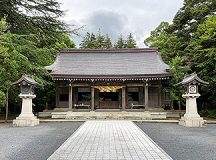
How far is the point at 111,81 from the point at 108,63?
99.2 inches

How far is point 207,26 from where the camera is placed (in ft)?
68.5

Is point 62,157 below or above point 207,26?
below

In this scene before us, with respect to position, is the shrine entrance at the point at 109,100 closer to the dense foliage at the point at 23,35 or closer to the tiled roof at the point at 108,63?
the tiled roof at the point at 108,63

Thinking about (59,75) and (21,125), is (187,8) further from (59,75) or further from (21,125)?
(21,125)

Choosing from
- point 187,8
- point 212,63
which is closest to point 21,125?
point 212,63

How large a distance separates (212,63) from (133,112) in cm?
750

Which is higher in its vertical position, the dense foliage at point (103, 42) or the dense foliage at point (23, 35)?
the dense foliage at point (103, 42)

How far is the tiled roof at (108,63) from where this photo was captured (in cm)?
2286

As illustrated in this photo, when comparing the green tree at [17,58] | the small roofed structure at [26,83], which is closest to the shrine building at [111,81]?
the green tree at [17,58]

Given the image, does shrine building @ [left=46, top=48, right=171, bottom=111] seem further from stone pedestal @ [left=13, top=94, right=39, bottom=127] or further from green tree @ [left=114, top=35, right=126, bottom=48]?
green tree @ [left=114, top=35, right=126, bottom=48]

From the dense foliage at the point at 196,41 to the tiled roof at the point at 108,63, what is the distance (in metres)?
1.96

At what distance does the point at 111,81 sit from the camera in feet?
76.6

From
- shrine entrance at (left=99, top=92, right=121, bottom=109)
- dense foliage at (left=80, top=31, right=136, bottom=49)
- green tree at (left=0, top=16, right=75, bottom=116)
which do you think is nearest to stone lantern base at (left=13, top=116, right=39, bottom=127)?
green tree at (left=0, top=16, right=75, bottom=116)

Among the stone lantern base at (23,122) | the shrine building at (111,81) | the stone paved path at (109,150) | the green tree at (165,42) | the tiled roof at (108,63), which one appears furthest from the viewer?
the green tree at (165,42)
